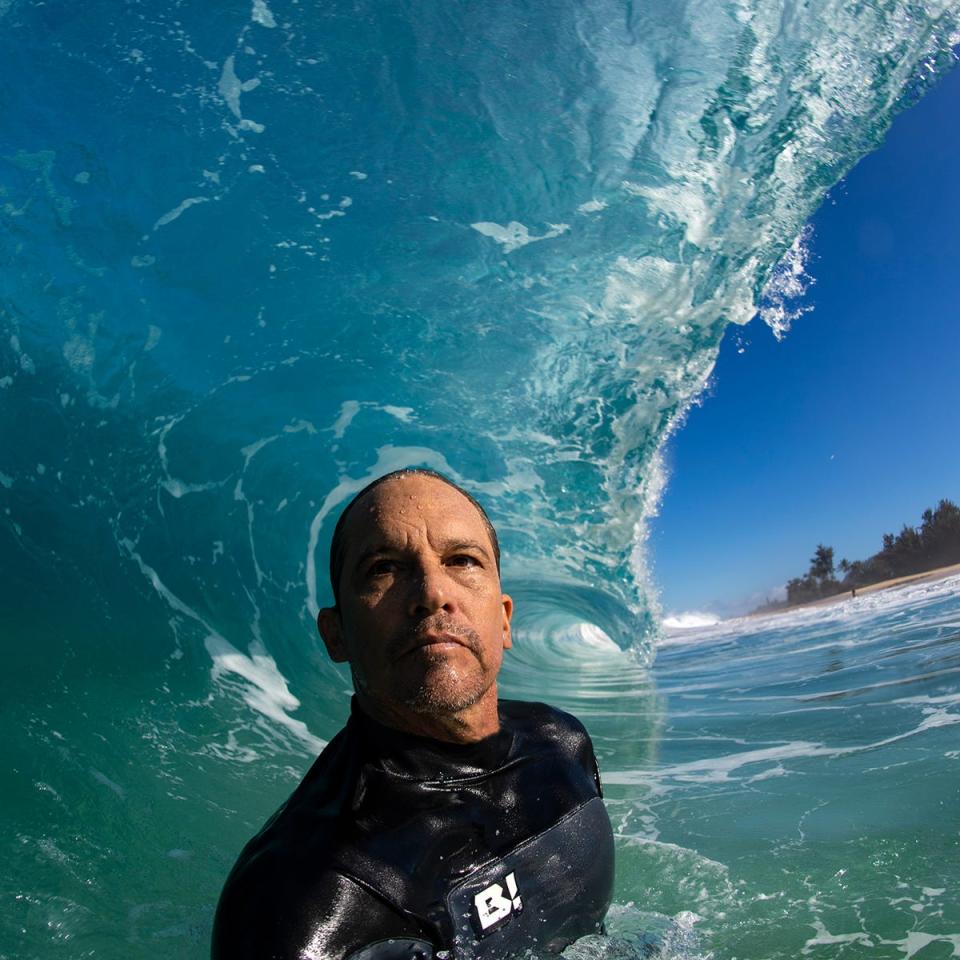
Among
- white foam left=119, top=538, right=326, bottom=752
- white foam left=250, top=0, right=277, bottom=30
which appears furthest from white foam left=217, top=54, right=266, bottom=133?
white foam left=119, top=538, right=326, bottom=752

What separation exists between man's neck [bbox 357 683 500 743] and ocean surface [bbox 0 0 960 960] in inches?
92.4

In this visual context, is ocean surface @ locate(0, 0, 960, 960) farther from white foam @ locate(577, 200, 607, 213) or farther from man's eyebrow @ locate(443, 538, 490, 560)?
man's eyebrow @ locate(443, 538, 490, 560)

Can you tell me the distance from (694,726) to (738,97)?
644cm

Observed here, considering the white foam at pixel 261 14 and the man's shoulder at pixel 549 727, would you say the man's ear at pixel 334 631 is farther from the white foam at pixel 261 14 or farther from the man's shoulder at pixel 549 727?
the white foam at pixel 261 14

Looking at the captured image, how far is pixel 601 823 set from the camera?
6.81 ft

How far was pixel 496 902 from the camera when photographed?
1.66 metres

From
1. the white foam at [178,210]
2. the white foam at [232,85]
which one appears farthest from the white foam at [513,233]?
the white foam at [178,210]

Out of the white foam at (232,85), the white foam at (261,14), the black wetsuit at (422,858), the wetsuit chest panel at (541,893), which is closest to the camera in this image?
the black wetsuit at (422,858)

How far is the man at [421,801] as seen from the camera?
4.72 feet

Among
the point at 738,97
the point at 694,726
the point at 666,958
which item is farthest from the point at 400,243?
the point at 666,958

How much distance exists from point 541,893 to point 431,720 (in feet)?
1.65

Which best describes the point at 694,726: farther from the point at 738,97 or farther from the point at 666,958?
the point at 738,97

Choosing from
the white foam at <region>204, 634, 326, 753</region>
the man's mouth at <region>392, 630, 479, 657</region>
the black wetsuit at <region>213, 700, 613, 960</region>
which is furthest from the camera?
the white foam at <region>204, 634, 326, 753</region>

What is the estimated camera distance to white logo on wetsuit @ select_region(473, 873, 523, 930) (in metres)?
1.62
